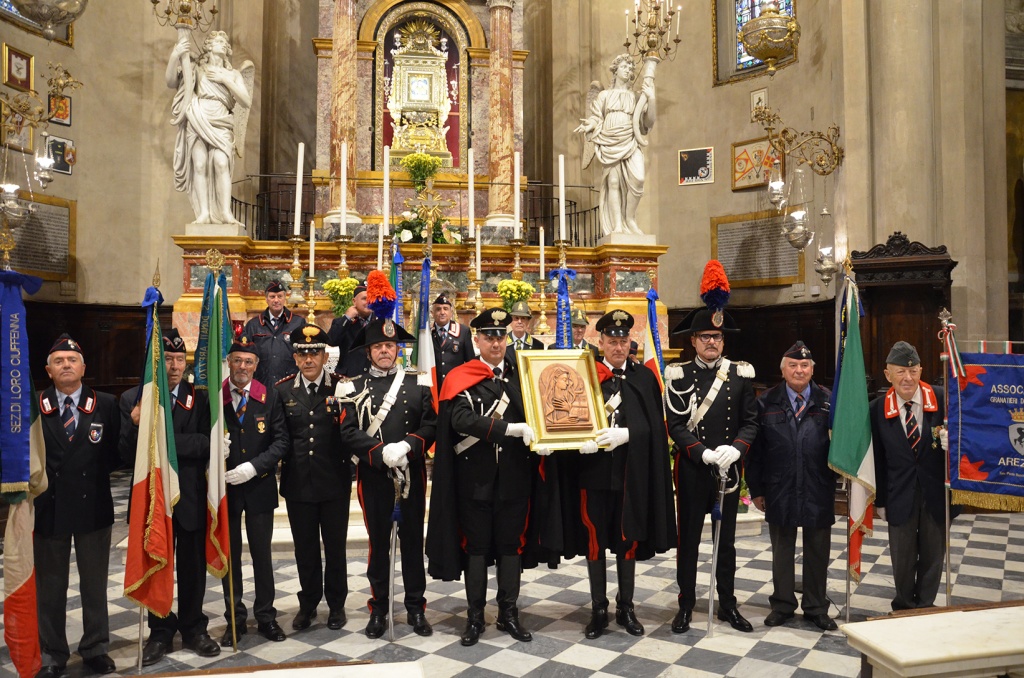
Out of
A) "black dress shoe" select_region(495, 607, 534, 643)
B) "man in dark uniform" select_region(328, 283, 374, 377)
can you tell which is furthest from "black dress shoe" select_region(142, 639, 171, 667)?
"man in dark uniform" select_region(328, 283, 374, 377)

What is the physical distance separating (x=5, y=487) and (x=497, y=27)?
1038cm

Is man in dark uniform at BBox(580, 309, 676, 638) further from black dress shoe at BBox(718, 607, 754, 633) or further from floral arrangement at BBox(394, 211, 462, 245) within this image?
floral arrangement at BBox(394, 211, 462, 245)

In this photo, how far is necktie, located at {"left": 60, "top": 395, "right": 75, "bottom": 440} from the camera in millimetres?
4012

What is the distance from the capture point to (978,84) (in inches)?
385

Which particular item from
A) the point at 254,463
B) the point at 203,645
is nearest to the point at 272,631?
the point at 203,645

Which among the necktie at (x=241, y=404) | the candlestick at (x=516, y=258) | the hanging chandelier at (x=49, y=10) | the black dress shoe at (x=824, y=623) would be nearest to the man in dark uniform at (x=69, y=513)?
the necktie at (x=241, y=404)

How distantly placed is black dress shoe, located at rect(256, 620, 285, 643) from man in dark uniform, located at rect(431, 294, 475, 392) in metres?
2.37

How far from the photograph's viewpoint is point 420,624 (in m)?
4.52

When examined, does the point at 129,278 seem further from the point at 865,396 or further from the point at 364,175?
the point at 865,396

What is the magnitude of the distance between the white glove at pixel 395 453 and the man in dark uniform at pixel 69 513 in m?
1.49

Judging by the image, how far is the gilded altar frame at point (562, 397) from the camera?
4281 millimetres

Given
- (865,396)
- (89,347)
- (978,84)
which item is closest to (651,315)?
(865,396)

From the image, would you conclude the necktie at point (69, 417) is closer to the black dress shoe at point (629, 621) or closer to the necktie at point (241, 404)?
the necktie at point (241, 404)

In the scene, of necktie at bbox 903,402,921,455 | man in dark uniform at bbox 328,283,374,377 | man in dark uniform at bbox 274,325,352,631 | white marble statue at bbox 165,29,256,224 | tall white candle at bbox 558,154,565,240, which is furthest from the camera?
white marble statue at bbox 165,29,256,224
